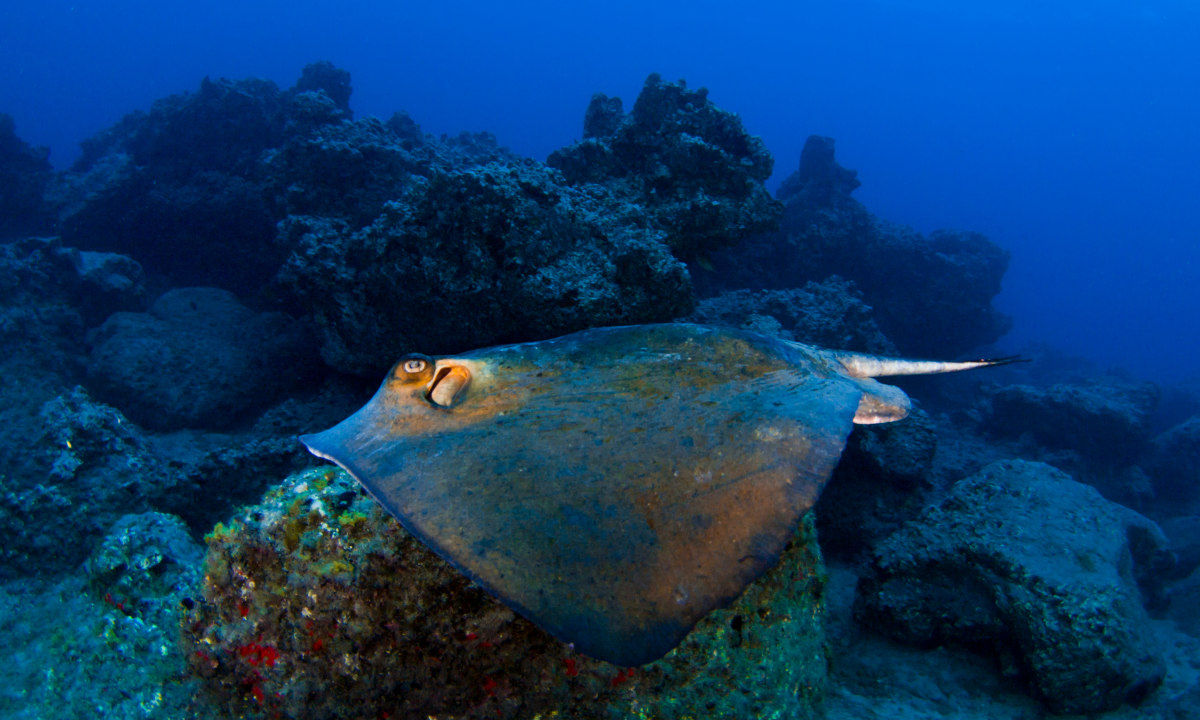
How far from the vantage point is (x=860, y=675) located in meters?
3.52

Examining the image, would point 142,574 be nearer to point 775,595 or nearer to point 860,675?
point 775,595

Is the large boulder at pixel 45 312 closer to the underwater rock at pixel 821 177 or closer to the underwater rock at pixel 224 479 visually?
the underwater rock at pixel 224 479

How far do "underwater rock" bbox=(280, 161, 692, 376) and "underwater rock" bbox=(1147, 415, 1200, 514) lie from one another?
10.4 m

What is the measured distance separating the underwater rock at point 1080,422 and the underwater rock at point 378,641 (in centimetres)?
1010

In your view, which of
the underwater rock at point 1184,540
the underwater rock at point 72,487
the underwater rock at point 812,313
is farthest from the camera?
the underwater rock at point 812,313

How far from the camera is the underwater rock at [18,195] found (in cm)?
1084

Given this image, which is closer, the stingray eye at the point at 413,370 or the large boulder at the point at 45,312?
the stingray eye at the point at 413,370

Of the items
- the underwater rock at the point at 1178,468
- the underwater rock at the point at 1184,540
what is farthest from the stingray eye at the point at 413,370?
the underwater rock at the point at 1178,468

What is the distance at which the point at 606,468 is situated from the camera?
1546 millimetres

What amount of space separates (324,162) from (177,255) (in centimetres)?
446

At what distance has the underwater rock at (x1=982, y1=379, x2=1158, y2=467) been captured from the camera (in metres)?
8.79

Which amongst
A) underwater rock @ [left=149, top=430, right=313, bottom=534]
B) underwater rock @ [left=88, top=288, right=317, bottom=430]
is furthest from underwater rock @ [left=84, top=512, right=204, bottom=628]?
underwater rock @ [left=88, top=288, right=317, bottom=430]

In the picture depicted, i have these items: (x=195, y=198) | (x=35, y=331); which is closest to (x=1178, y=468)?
(x=35, y=331)

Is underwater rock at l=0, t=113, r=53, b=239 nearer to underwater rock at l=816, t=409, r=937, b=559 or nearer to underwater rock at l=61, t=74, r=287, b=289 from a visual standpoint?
underwater rock at l=61, t=74, r=287, b=289
